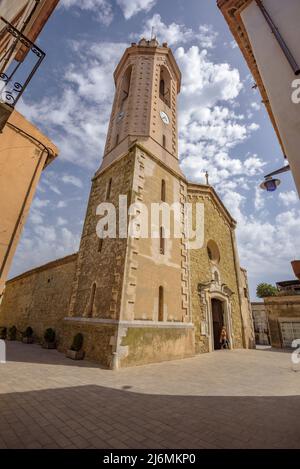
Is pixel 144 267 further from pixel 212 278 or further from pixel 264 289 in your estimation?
pixel 264 289

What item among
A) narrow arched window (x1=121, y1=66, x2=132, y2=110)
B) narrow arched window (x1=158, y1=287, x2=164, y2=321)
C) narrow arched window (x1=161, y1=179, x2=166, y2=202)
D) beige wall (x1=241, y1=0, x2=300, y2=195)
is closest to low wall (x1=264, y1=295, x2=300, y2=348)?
narrow arched window (x1=158, y1=287, x2=164, y2=321)

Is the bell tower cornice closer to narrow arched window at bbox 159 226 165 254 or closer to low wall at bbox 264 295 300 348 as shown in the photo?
narrow arched window at bbox 159 226 165 254

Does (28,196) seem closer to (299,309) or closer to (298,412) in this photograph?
(298,412)

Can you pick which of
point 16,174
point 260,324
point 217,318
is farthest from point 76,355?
point 260,324

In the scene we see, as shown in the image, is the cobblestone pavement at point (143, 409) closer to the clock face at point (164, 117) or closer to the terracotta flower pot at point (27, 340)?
the terracotta flower pot at point (27, 340)

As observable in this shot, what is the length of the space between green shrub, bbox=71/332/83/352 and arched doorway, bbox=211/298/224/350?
324 inches

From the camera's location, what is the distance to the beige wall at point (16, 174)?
4.73m

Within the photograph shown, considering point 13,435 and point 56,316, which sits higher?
point 56,316

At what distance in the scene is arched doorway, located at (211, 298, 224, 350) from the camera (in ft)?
43.4

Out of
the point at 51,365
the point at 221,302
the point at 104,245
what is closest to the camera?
the point at 51,365

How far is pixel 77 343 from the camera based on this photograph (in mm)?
8430

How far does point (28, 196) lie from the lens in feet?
17.3

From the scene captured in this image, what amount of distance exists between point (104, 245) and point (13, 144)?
552 cm
